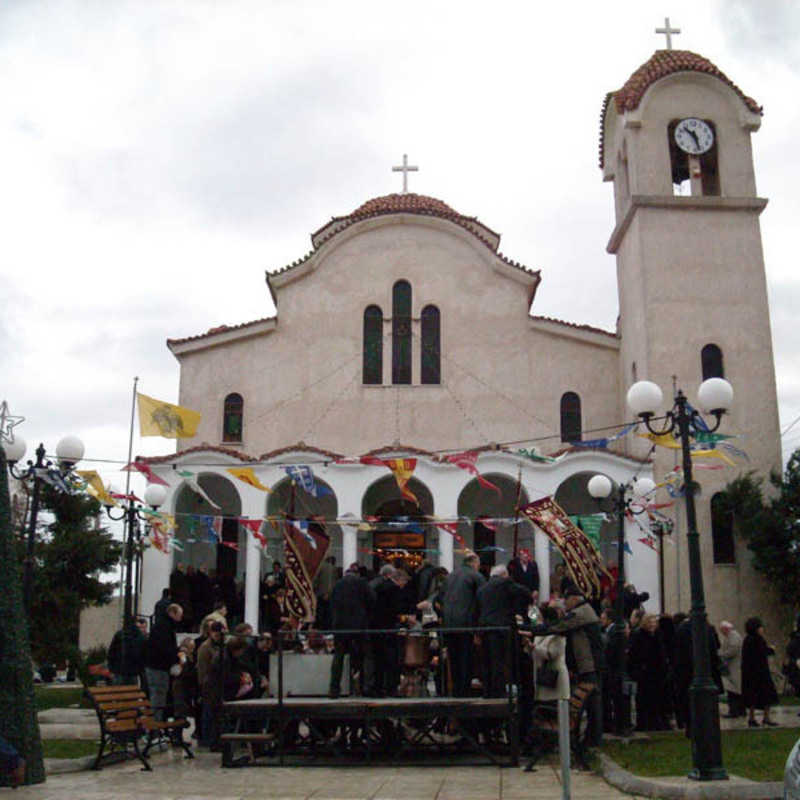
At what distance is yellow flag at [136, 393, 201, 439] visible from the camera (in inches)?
701

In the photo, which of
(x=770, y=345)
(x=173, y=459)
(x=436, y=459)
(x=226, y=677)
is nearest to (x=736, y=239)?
(x=770, y=345)

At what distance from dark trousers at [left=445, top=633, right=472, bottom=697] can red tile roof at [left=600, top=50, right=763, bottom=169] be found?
1832 centimetres

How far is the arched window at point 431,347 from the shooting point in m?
27.0

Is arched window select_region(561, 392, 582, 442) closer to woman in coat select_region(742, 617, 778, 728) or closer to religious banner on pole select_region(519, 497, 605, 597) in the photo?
religious banner on pole select_region(519, 497, 605, 597)

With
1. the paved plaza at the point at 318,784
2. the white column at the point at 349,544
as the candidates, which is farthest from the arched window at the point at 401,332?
the paved plaza at the point at 318,784

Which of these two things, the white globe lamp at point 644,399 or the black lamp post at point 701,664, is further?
the white globe lamp at point 644,399

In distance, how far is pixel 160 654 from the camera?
45.9ft

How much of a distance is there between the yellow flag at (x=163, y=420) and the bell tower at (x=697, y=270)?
1128 cm

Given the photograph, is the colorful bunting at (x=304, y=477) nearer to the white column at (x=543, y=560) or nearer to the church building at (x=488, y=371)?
the church building at (x=488, y=371)

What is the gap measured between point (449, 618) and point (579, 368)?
15.6 metres

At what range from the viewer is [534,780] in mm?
9898

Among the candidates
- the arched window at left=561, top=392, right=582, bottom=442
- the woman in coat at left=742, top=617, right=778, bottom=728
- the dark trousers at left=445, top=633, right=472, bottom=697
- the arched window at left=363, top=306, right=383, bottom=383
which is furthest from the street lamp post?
the arched window at left=561, top=392, right=582, bottom=442

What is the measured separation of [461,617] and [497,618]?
0.74 metres

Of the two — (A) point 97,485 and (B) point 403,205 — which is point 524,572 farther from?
(B) point 403,205
